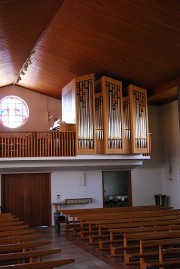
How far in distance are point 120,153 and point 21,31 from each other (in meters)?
5.43

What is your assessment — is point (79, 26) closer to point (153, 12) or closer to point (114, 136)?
point (153, 12)

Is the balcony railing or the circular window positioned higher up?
the circular window

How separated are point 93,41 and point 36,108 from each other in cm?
639

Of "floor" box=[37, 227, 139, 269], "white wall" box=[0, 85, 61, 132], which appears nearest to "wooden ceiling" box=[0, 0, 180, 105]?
"white wall" box=[0, 85, 61, 132]

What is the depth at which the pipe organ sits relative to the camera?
13219mm

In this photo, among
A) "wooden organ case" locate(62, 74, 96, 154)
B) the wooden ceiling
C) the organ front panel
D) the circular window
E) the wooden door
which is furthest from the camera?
the circular window

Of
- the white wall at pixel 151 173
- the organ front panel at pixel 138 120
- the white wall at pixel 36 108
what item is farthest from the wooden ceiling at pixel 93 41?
the white wall at pixel 151 173

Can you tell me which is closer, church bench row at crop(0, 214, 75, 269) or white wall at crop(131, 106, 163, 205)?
church bench row at crop(0, 214, 75, 269)

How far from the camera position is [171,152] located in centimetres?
1605

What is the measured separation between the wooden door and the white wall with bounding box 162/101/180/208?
5020mm

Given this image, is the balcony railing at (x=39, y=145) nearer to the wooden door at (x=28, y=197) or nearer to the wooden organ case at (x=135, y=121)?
the wooden organ case at (x=135, y=121)

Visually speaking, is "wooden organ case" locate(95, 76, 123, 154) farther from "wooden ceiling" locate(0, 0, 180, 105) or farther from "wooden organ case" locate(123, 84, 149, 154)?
"wooden ceiling" locate(0, 0, 180, 105)

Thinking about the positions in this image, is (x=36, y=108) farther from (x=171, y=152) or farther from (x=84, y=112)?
(x=171, y=152)

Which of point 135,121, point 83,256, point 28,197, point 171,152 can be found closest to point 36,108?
point 28,197
